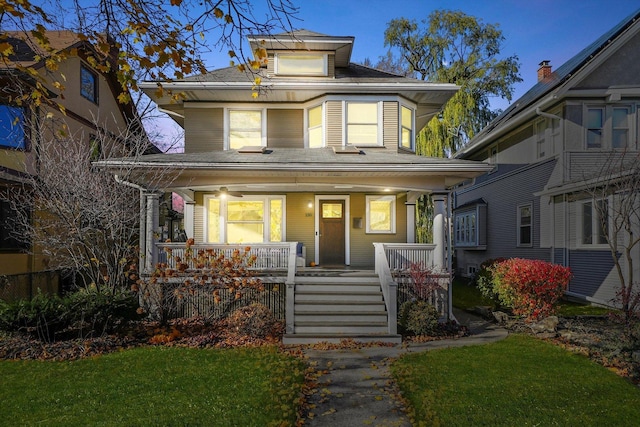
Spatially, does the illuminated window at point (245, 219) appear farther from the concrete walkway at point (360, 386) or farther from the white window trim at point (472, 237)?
the white window trim at point (472, 237)

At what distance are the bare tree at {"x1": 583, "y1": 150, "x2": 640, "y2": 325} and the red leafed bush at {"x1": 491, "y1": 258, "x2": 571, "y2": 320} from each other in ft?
3.85

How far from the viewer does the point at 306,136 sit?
13539 millimetres

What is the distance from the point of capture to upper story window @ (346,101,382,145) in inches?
517

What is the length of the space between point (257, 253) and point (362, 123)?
530 centimetres

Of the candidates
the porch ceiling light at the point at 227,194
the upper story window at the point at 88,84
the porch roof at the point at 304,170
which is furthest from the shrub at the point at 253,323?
the upper story window at the point at 88,84

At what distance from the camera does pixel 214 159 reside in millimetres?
11281

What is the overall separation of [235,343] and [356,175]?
17.1 ft

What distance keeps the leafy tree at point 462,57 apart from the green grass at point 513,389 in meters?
17.1

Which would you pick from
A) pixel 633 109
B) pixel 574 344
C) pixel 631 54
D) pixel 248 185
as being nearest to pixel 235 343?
pixel 248 185

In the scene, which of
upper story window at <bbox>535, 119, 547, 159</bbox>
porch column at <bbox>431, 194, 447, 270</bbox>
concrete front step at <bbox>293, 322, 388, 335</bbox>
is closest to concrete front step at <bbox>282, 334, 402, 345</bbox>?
concrete front step at <bbox>293, 322, 388, 335</bbox>

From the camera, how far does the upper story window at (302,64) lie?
13.5 m

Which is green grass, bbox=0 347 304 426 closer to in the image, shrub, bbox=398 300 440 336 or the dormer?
shrub, bbox=398 300 440 336

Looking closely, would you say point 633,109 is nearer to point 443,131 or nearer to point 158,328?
point 443,131

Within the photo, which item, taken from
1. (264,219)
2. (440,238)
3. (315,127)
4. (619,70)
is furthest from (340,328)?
(619,70)
